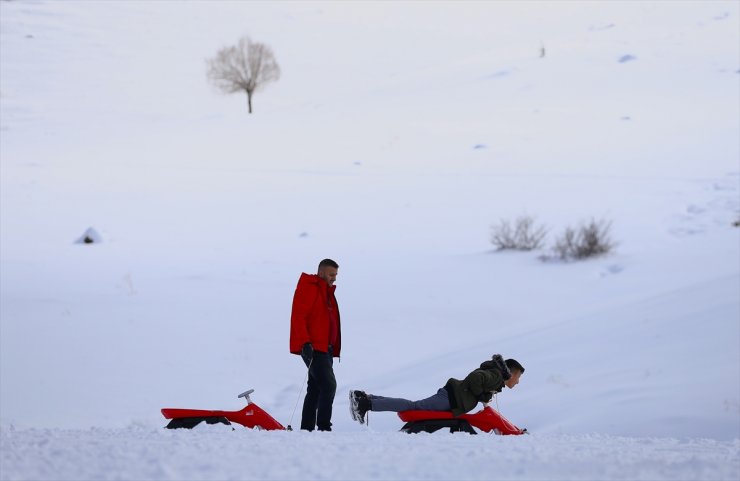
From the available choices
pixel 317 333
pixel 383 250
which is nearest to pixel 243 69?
pixel 383 250

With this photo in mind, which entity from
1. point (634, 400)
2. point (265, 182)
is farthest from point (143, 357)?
point (265, 182)

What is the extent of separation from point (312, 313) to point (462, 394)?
118 centimetres

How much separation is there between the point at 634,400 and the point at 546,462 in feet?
17.5

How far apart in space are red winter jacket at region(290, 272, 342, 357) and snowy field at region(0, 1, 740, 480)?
90 cm

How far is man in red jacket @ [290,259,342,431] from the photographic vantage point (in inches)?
265

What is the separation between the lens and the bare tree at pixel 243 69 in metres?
48.7

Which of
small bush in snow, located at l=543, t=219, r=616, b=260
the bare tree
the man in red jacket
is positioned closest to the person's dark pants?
the man in red jacket

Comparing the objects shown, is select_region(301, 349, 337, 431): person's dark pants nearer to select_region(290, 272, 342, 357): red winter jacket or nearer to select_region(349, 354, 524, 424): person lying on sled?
select_region(290, 272, 342, 357): red winter jacket

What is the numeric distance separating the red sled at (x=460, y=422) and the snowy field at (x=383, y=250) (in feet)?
1.32

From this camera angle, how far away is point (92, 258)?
824 inches

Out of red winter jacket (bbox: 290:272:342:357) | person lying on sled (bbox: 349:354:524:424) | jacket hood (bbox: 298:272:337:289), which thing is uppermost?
jacket hood (bbox: 298:272:337:289)

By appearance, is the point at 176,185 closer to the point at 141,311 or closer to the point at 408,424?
the point at 141,311

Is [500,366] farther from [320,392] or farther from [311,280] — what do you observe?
[311,280]

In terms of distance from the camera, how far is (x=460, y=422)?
21.8 feet
